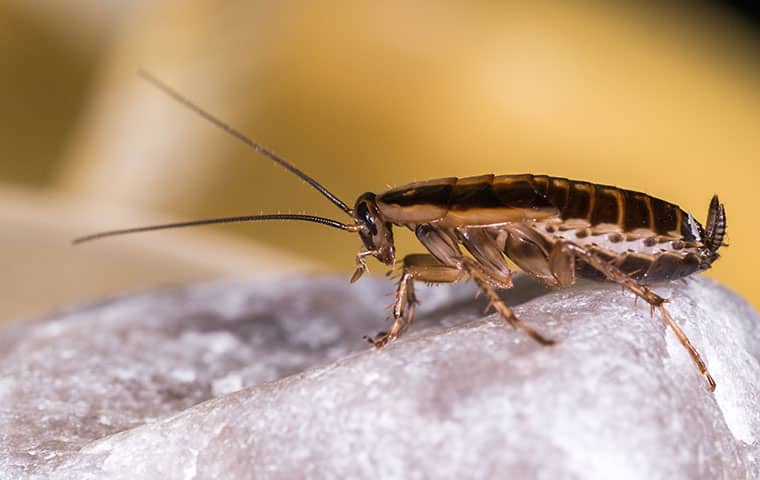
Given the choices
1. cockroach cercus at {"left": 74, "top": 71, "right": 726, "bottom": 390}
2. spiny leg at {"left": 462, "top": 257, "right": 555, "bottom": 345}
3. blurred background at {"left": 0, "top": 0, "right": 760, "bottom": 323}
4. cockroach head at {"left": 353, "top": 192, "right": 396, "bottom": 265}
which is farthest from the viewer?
blurred background at {"left": 0, "top": 0, "right": 760, "bottom": 323}

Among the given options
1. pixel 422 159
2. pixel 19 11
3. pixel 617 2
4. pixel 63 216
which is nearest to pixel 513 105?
pixel 422 159

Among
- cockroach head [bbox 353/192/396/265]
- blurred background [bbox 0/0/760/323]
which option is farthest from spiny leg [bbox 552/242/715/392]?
blurred background [bbox 0/0/760/323]

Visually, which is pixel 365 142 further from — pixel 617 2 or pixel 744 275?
pixel 744 275

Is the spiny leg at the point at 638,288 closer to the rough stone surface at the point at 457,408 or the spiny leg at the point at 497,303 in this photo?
the rough stone surface at the point at 457,408

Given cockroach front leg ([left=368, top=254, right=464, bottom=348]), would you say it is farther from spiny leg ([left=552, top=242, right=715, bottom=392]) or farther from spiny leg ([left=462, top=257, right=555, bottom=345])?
spiny leg ([left=552, top=242, right=715, bottom=392])

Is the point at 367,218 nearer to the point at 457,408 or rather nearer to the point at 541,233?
the point at 541,233

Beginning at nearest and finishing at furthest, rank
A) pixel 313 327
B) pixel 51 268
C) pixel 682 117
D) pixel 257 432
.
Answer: pixel 257 432 → pixel 313 327 → pixel 51 268 → pixel 682 117
